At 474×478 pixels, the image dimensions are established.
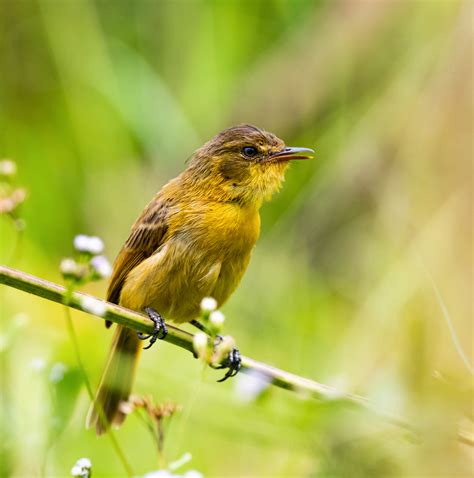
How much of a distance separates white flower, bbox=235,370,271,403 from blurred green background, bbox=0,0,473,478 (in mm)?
137

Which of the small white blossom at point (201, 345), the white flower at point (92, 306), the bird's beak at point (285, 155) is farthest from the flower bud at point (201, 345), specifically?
the bird's beak at point (285, 155)

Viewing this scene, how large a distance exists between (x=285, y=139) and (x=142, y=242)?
83.8 inches

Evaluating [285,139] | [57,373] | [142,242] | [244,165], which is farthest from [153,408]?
[285,139]

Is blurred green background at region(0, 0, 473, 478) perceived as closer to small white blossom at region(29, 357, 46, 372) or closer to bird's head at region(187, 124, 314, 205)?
small white blossom at region(29, 357, 46, 372)

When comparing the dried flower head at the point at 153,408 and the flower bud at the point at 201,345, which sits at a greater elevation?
the flower bud at the point at 201,345

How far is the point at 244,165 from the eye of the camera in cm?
412

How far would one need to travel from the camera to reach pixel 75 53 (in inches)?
247

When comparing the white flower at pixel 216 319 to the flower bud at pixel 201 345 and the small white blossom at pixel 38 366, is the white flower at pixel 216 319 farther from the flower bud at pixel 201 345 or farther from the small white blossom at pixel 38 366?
the small white blossom at pixel 38 366

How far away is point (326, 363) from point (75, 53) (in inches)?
125

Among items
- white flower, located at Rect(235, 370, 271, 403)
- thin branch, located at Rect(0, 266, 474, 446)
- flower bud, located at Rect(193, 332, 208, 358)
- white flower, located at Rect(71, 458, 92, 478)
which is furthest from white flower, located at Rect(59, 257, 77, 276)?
white flower, located at Rect(235, 370, 271, 403)

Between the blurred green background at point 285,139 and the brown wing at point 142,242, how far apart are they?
0.41m

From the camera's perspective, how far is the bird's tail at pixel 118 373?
12.6 ft

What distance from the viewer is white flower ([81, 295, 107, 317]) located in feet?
7.40

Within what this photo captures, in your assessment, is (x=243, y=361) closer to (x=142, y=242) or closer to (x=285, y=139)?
(x=142, y=242)
